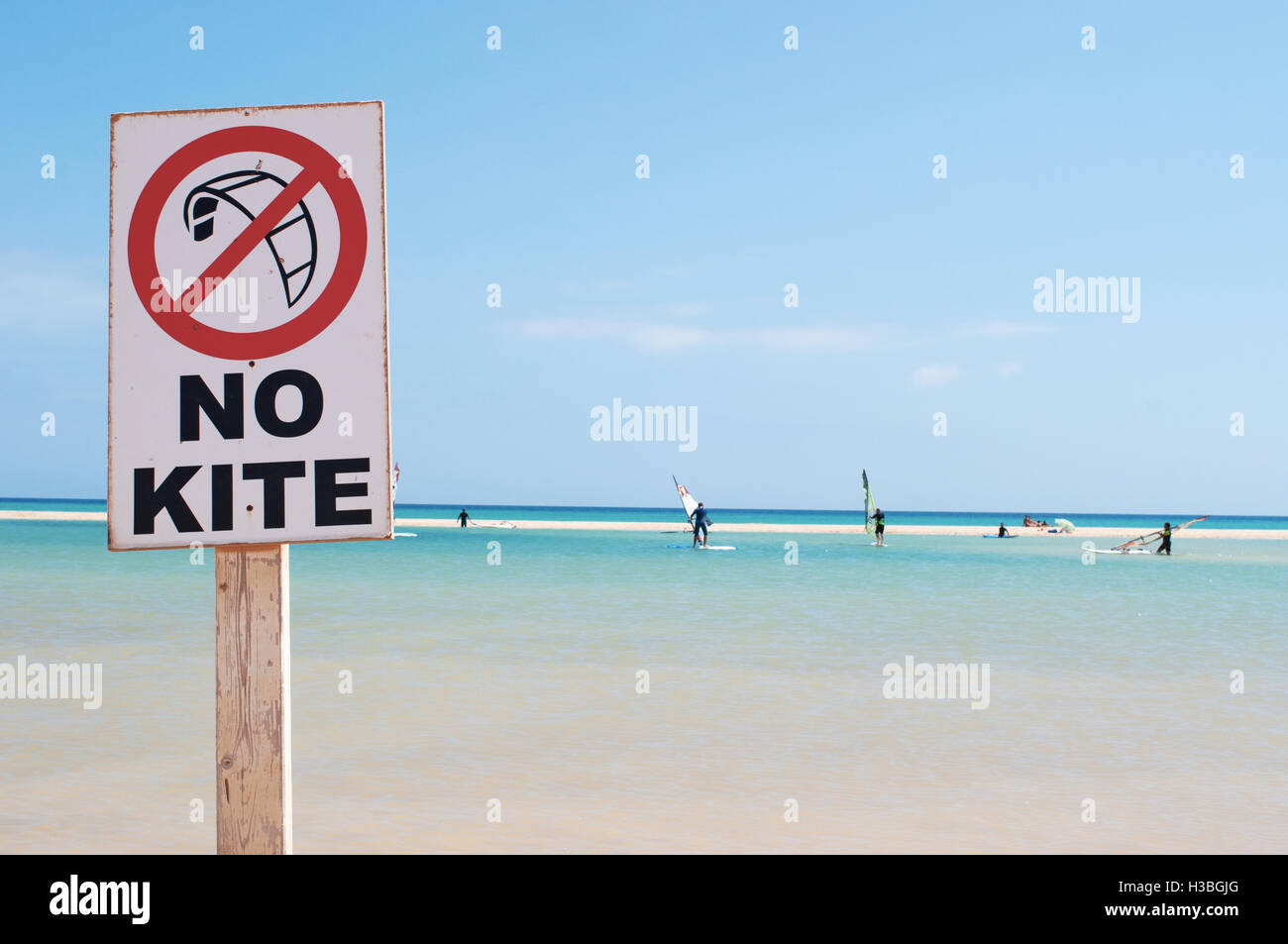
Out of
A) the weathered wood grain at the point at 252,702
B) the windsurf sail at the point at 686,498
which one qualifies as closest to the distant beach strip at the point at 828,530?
the windsurf sail at the point at 686,498

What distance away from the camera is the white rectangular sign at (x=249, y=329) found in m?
2.88

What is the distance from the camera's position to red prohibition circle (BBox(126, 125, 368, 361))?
2.91m

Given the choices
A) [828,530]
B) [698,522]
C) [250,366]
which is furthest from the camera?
[828,530]

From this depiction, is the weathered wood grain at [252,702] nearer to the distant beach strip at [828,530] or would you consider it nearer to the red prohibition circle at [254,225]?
the red prohibition circle at [254,225]

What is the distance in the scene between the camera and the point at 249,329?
292 cm

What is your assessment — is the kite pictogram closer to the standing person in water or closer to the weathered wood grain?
the weathered wood grain

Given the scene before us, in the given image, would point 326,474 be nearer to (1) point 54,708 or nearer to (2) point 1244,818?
(2) point 1244,818

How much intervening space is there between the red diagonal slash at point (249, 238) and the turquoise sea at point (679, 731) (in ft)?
13.4

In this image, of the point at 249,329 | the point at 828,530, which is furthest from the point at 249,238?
the point at 828,530

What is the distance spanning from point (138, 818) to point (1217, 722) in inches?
369

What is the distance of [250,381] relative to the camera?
2902mm

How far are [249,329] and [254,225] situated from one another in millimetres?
315

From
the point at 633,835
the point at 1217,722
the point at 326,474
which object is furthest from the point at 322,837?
the point at 1217,722

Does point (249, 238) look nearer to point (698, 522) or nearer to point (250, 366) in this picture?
point (250, 366)
